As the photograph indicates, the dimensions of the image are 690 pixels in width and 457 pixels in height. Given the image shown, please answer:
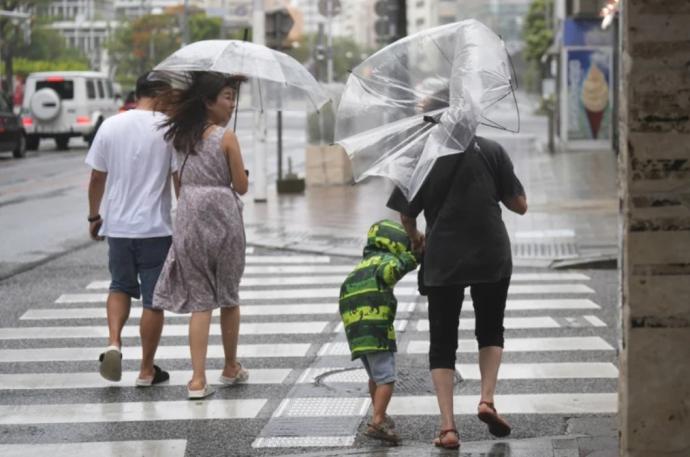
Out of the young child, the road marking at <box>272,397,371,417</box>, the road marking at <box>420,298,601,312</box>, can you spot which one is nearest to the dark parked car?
the road marking at <box>420,298,601,312</box>

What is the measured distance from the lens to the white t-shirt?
792cm

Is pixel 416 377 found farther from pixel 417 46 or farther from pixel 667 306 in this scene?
pixel 667 306

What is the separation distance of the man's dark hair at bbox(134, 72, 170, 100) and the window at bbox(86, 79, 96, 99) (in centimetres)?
3191

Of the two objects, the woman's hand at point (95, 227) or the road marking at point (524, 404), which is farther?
the woman's hand at point (95, 227)

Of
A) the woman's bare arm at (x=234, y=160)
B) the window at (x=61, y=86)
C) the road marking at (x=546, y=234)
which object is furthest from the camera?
the window at (x=61, y=86)

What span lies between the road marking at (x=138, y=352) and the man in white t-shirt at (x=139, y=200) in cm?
106

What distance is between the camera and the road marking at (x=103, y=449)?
652cm

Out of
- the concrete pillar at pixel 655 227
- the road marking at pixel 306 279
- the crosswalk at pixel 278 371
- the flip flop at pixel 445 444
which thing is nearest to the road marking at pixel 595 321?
the crosswalk at pixel 278 371

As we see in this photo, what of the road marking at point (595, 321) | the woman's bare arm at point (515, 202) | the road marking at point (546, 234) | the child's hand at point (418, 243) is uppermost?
the woman's bare arm at point (515, 202)

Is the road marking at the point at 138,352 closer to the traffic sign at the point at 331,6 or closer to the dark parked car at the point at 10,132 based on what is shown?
the traffic sign at the point at 331,6

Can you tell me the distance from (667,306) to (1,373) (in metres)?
4.89

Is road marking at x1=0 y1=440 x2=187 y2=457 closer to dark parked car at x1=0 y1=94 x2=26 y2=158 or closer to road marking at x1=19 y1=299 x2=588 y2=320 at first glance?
road marking at x1=19 y1=299 x2=588 y2=320

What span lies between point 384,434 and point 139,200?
7.27ft

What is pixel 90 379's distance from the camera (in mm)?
8367
